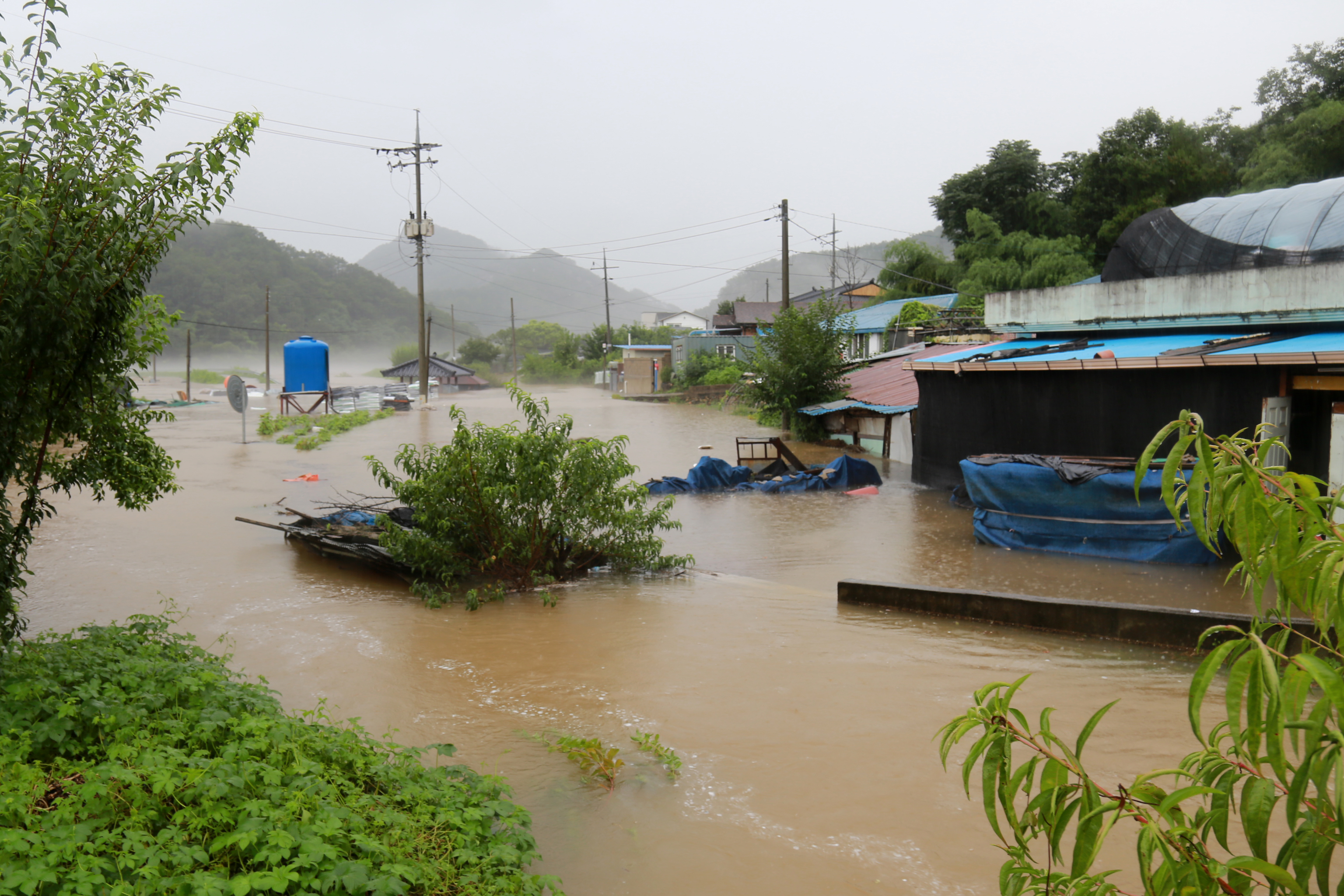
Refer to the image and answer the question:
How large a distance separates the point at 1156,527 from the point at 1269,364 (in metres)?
2.41

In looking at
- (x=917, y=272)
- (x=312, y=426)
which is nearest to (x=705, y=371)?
(x=917, y=272)

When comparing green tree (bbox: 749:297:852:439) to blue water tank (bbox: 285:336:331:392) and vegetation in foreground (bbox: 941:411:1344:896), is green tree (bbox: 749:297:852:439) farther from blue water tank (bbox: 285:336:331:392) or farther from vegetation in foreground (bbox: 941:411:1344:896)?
vegetation in foreground (bbox: 941:411:1344:896)

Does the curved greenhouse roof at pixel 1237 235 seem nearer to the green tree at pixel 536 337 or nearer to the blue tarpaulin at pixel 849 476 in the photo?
the blue tarpaulin at pixel 849 476

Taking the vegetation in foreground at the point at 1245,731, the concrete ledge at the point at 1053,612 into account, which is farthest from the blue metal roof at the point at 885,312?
the vegetation in foreground at the point at 1245,731

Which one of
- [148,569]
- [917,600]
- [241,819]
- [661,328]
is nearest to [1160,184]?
[917,600]

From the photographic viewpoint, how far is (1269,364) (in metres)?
11.3

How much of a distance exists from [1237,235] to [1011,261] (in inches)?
1085

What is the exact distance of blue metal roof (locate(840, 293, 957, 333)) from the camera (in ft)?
132

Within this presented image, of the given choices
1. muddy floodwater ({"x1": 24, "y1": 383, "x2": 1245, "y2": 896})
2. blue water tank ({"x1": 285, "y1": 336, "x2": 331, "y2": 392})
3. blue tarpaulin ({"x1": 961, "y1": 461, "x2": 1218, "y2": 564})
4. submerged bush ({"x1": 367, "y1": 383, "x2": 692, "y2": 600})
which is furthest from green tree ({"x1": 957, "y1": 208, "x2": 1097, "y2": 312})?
submerged bush ({"x1": 367, "y1": 383, "x2": 692, "y2": 600})

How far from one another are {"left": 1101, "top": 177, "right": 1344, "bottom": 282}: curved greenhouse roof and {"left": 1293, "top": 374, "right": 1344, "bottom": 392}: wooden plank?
3031 millimetres

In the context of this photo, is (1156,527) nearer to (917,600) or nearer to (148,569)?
(917,600)

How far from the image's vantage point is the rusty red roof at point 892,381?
22422 millimetres

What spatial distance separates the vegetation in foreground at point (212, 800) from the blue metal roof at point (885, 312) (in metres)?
35.8

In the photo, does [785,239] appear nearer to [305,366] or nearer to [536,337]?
[305,366]
